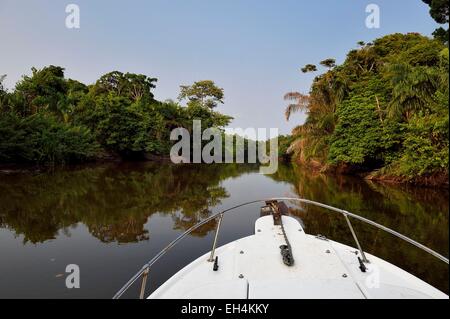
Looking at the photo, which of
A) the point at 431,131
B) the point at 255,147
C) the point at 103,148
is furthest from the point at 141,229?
the point at 255,147

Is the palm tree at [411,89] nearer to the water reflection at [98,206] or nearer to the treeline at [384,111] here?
the treeline at [384,111]

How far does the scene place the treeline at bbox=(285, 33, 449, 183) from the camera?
8.95m

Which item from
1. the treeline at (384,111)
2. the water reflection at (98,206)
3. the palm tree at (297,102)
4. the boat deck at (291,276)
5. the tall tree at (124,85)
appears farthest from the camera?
the tall tree at (124,85)

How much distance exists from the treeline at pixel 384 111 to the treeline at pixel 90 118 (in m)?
13.5

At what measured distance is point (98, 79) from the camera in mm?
29328

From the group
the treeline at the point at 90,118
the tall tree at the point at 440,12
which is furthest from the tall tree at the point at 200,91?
the tall tree at the point at 440,12

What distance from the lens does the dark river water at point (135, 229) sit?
11.0 feet

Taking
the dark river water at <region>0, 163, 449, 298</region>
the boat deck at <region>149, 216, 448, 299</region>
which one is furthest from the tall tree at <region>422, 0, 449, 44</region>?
the boat deck at <region>149, 216, 448, 299</region>

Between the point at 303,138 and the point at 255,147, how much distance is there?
106 ft

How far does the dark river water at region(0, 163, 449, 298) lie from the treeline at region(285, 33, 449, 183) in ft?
5.20

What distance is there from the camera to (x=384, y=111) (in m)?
12.3

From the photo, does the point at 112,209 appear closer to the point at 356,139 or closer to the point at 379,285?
the point at 379,285

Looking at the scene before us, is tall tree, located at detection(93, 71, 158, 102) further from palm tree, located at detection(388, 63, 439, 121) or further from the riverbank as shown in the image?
palm tree, located at detection(388, 63, 439, 121)

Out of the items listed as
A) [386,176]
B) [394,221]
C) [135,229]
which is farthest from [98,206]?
[386,176]
